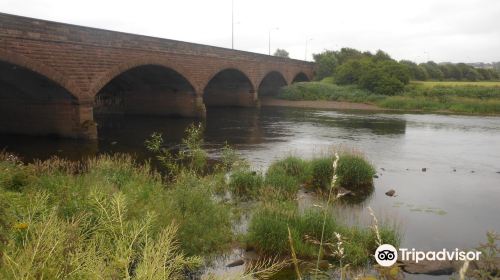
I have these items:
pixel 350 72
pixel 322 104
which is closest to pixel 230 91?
pixel 322 104

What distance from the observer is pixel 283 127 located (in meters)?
28.2

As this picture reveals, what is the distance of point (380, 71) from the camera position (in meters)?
51.4

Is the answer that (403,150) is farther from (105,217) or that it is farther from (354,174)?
(105,217)

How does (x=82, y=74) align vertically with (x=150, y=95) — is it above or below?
above

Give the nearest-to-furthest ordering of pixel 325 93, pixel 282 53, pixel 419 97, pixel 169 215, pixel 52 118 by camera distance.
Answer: pixel 169 215 → pixel 52 118 → pixel 419 97 → pixel 325 93 → pixel 282 53

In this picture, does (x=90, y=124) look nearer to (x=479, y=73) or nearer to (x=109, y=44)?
(x=109, y=44)

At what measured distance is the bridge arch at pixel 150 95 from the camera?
3045cm

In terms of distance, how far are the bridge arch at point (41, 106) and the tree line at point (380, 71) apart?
39.6 metres

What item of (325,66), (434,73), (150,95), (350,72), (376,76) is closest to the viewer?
(150,95)

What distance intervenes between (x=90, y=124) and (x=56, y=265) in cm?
1819

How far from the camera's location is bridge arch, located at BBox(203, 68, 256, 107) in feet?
145

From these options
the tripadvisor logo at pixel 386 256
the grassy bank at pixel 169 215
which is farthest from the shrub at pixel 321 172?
the tripadvisor logo at pixel 386 256

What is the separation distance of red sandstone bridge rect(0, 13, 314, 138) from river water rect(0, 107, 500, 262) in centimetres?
141

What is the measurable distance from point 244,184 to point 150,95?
24.2m
